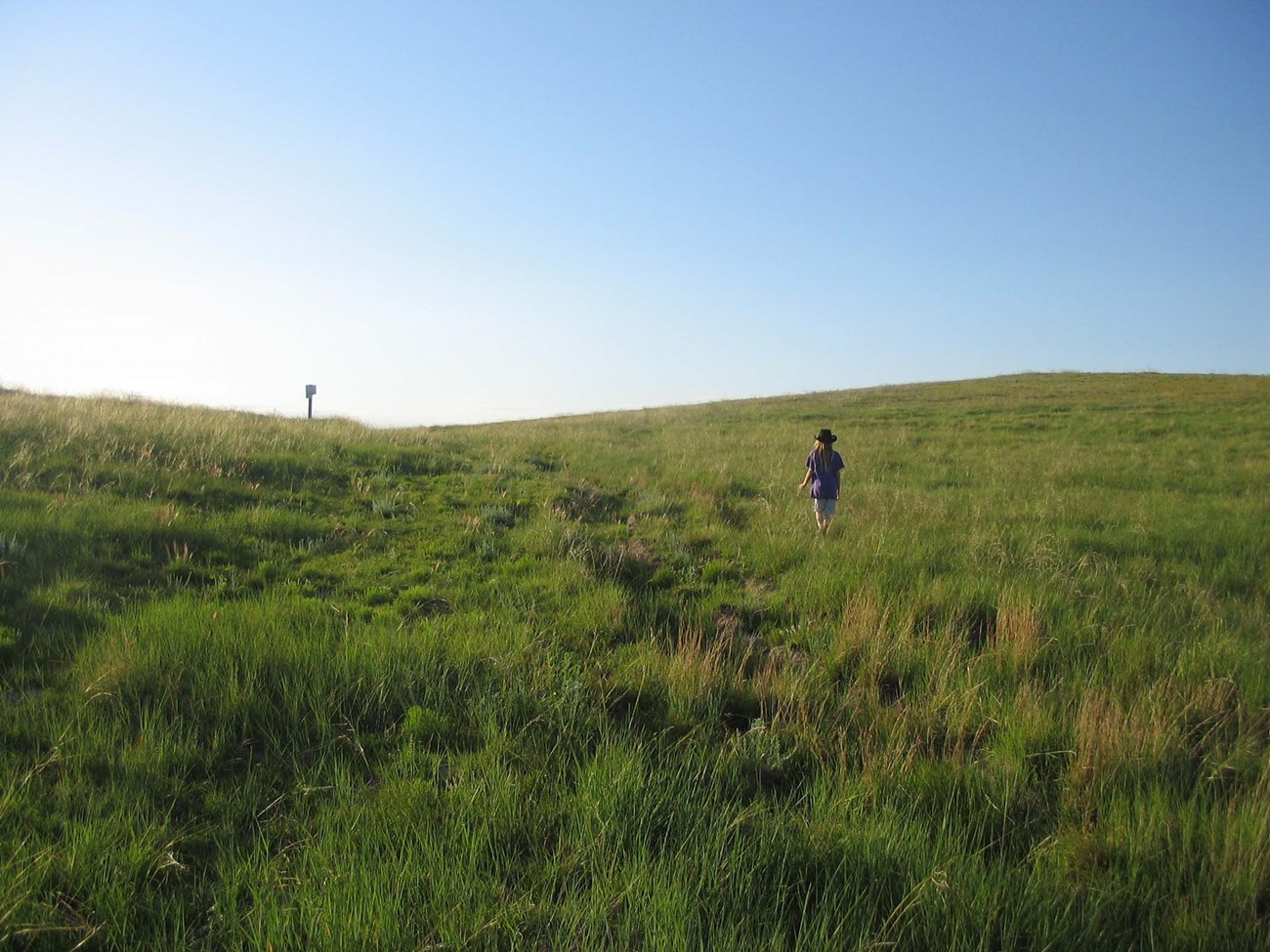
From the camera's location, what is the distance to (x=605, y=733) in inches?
132

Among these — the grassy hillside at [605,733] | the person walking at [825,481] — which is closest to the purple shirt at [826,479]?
the person walking at [825,481]

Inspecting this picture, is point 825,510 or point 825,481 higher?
point 825,481

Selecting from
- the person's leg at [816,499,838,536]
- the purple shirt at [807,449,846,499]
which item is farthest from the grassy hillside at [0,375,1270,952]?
the purple shirt at [807,449,846,499]

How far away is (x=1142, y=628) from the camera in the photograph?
5125 millimetres

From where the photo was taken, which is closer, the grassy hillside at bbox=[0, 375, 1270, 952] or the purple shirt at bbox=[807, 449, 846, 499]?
the grassy hillside at bbox=[0, 375, 1270, 952]

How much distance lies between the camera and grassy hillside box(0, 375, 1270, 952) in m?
2.36

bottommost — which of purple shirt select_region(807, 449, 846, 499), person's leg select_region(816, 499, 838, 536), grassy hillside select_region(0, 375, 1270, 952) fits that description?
grassy hillside select_region(0, 375, 1270, 952)

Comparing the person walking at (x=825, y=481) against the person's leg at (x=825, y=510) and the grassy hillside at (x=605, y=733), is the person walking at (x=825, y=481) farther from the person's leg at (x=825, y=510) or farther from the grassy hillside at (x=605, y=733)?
the grassy hillside at (x=605, y=733)

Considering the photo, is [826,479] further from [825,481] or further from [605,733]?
[605,733]

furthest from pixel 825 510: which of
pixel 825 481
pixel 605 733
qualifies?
pixel 605 733

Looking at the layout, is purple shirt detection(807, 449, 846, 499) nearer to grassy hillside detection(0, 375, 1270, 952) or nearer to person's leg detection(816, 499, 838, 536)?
person's leg detection(816, 499, 838, 536)

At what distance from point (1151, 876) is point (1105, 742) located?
2.76 ft

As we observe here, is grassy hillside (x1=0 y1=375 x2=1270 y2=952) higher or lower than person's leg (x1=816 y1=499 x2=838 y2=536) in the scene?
lower

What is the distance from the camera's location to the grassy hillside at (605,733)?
2359mm
